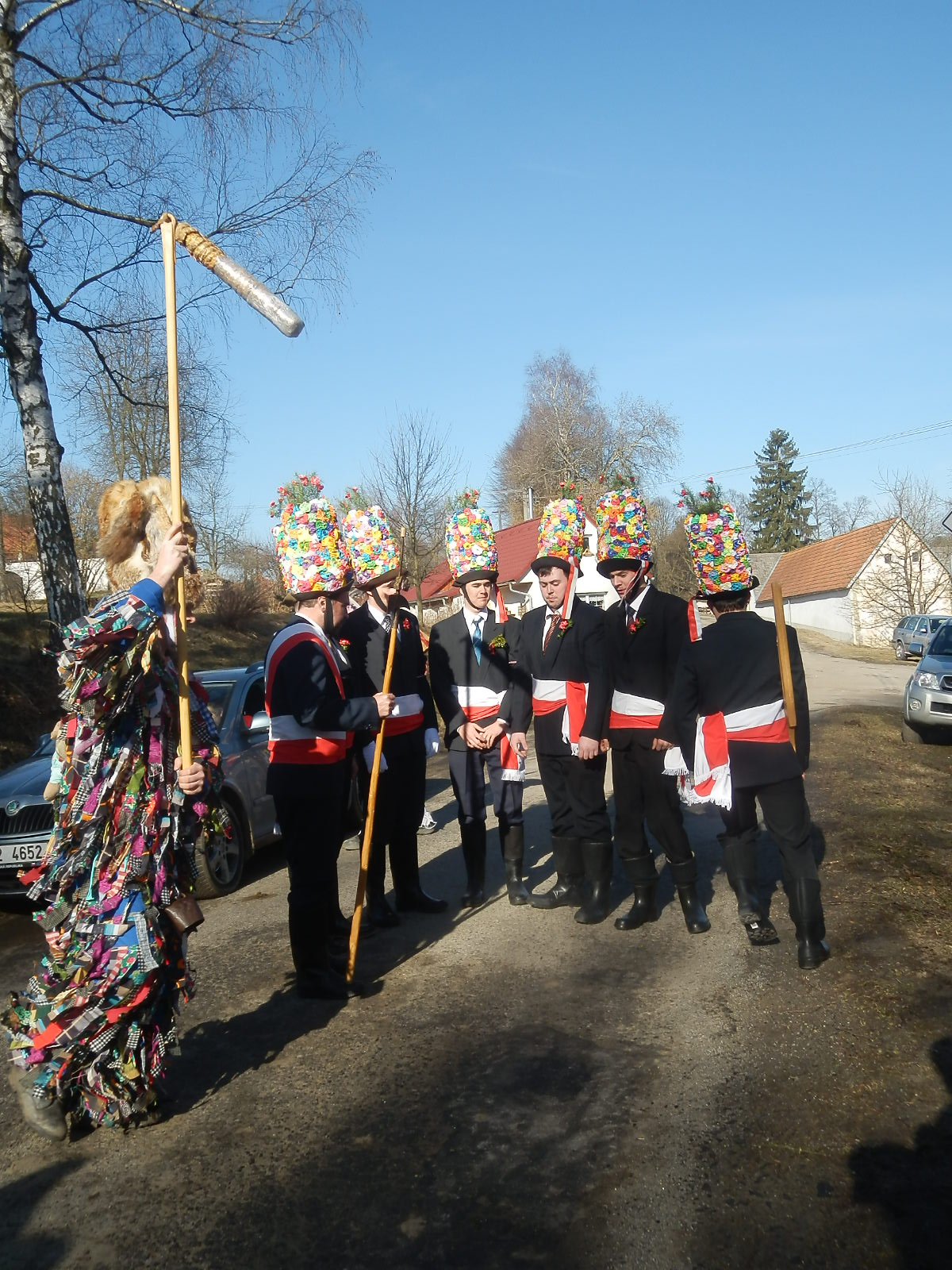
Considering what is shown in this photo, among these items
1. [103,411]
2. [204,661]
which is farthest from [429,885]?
[103,411]

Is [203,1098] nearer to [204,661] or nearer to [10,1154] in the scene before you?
[10,1154]

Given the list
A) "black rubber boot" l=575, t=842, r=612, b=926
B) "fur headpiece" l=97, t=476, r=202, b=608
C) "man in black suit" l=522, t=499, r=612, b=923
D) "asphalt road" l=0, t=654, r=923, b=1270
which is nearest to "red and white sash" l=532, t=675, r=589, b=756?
"man in black suit" l=522, t=499, r=612, b=923

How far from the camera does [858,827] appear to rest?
8258 mm

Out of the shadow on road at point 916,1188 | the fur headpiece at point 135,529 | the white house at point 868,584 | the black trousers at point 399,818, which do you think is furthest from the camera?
the white house at point 868,584

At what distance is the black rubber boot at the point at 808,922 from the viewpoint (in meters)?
5.17

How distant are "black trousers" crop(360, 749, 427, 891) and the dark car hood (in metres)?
2.70

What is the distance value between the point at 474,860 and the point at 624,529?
2.32 metres

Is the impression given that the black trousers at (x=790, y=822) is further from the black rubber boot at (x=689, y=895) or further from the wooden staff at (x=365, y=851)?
the wooden staff at (x=365, y=851)

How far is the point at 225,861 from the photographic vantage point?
7711mm

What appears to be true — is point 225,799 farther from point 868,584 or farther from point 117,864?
point 868,584

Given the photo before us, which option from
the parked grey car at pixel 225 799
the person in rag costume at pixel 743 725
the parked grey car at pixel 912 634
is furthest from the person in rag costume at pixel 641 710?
the parked grey car at pixel 912 634

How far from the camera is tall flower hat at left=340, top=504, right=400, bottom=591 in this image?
6.84 m

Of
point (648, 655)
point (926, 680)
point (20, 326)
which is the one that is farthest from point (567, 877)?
point (926, 680)

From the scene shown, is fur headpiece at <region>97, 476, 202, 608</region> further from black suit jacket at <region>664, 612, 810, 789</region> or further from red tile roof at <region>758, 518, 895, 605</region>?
red tile roof at <region>758, 518, 895, 605</region>
